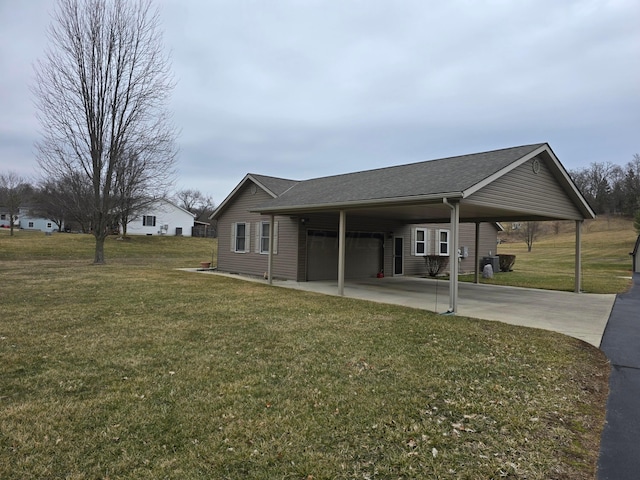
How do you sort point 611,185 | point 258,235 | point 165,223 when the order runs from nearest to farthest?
1. point 258,235
2. point 165,223
3. point 611,185

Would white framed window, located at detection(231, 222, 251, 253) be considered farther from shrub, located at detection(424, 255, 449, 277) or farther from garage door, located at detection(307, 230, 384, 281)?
shrub, located at detection(424, 255, 449, 277)

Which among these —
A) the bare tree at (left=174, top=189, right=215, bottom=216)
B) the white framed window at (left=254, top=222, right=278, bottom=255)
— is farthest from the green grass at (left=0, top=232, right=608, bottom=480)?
the bare tree at (left=174, top=189, right=215, bottom=216)

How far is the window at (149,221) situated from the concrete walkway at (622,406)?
147ft

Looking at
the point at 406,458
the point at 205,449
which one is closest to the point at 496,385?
the point at 406,458

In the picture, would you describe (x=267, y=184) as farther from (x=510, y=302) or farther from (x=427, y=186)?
(x=510, y=302)

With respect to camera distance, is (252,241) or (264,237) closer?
(264,237)

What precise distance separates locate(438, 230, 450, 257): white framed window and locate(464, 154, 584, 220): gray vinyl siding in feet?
23.3

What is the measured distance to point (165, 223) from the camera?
46844 millimetres

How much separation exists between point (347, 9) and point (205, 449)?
12071 mm

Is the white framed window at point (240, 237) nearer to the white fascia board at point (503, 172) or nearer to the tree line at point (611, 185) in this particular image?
the white fascia board at point (503, 172)

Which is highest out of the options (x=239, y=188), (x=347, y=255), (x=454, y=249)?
(x=239, y=188)

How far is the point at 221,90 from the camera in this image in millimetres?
14672

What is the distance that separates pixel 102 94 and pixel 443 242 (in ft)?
57.8

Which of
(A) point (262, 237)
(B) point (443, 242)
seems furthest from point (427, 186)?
(B) point (443, 242)
